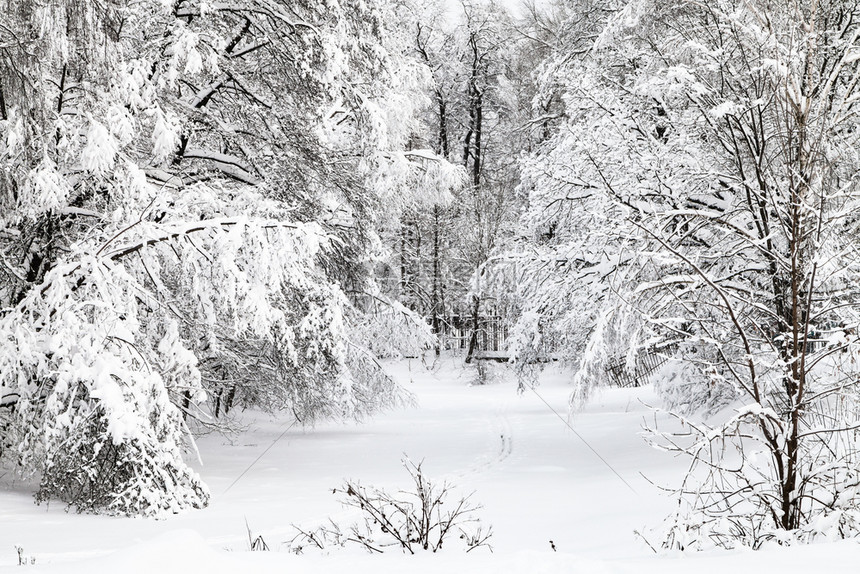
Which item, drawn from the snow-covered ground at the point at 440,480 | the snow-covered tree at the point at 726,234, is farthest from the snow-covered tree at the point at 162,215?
the snow-covered tree at the point at 726,234

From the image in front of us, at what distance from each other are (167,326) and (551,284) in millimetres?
4755

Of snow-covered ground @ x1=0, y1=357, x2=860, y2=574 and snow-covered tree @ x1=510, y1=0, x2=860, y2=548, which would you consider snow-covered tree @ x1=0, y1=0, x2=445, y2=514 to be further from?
snow-covered tree @ x1=510, y1=0, x2=860, y2=548

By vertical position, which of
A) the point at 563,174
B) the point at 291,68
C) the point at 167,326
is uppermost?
the point at 291,68

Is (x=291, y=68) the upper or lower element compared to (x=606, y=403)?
upper

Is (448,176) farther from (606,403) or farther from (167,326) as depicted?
(606,403)

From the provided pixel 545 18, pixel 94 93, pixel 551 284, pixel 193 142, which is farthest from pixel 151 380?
pixel 545 18

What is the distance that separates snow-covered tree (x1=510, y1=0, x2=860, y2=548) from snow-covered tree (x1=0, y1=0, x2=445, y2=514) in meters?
2.81

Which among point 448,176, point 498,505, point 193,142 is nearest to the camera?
point 498,505

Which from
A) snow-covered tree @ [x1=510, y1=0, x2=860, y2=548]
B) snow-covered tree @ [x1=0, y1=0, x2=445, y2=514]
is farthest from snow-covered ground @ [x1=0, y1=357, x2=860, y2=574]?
snow-covered tree @ [x1=0, y1=0, x2=445, y2=514]

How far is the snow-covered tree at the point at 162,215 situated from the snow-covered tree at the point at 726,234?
2.81 metres

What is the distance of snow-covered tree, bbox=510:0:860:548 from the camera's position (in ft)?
13.1

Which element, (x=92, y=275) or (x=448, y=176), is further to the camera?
(x=448, y=176)

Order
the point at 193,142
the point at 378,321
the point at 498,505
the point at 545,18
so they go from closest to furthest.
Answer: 1. the point at 498,505
2. the point at 193,142
3. the point at 378,321
4. the point at 545,18

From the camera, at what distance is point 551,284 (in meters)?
9.82
